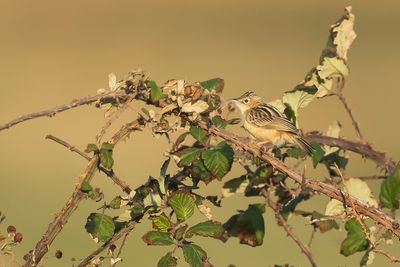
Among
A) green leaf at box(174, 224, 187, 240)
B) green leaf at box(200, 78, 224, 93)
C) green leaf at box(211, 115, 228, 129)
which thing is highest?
green leaf at box(200, 78, 224, 93)

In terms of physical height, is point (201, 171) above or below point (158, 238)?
above

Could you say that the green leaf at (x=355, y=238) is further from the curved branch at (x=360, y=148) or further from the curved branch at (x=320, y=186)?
the curved branch at (x=360, y=148)

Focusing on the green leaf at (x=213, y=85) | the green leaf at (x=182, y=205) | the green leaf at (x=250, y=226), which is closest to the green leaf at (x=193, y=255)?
the green leaf at (x=182, y=205)

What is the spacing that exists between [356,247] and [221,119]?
0.71m

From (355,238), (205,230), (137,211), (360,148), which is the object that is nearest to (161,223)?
(137,211)

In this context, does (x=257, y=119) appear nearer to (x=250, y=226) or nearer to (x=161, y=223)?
(x=250, y=226)

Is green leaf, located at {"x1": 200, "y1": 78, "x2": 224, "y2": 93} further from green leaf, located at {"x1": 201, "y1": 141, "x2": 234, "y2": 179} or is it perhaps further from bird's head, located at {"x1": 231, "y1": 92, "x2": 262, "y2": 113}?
bird's head, located at {"x1": 231, "y1": 92, "x2": 262, "y2": 113}

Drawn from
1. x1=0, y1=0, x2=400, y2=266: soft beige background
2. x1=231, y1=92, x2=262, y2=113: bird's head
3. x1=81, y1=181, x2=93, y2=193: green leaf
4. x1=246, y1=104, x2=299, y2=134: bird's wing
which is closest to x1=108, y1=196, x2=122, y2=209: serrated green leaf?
x1=81, y1=181, x2=93, y2=193: green leaf

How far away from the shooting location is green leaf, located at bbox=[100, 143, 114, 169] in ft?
12.5

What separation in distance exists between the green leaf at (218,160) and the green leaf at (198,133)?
6 centimetres

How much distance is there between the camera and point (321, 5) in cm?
3928

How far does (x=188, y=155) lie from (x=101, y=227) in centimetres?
42

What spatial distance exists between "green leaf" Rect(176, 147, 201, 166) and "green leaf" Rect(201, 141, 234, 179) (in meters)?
0.05

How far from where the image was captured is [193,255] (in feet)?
12.1
